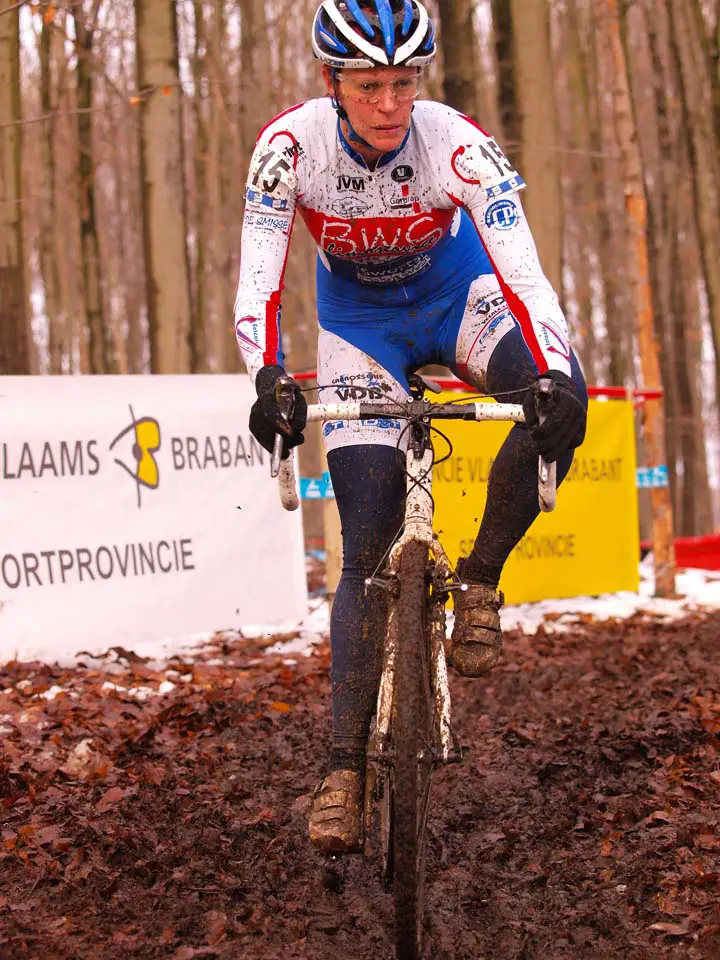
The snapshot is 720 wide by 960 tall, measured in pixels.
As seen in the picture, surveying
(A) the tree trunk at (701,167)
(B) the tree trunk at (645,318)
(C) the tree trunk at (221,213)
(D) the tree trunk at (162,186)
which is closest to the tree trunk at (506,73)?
(B) the tree trunk at (645,318)

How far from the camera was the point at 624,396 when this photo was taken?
11.7 meters

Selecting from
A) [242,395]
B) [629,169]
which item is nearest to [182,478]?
[242,395]

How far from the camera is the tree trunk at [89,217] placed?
19.1m

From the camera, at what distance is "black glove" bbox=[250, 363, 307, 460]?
369cm

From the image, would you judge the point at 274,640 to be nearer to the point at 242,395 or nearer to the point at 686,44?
the point at 242,395

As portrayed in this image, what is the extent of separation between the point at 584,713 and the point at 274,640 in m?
3.47

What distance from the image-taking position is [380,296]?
4.52 m

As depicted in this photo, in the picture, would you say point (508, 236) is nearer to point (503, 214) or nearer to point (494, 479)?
point (503, 214)

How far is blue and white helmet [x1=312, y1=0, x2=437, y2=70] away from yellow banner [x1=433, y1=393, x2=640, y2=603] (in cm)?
574

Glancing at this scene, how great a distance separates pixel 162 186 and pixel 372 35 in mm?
10535

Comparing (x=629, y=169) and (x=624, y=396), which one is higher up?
(x=629, y=169)

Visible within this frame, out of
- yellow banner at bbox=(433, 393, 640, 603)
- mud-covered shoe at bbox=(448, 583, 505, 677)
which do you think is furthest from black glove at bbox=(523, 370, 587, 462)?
yellow banner at bbox=(433, 393, 640, 603)

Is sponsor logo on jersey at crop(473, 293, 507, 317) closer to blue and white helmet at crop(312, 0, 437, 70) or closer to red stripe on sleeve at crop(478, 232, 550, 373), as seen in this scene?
red stripe on sleeve at crop(478, 232, 550, 373)

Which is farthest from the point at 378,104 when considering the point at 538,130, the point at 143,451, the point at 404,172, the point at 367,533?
the point at 538,130
